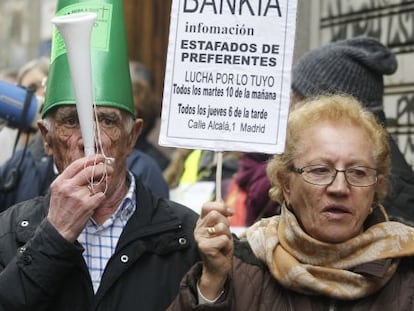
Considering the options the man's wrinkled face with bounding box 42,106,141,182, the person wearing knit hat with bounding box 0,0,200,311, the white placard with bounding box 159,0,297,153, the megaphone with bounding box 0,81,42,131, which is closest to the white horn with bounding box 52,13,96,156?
the person wearing knit hat with bounding box 0,0,200,311

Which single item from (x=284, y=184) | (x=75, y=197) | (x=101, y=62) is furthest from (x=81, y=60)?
(x=284, y=184)

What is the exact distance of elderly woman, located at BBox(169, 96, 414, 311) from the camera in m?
3.34

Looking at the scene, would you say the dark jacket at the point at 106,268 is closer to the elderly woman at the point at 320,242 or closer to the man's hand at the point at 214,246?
the elderly woman at the point at 320,242

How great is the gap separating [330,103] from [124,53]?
78 cm

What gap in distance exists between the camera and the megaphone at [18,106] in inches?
206

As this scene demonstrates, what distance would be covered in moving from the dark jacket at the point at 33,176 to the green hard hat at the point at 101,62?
132 cm

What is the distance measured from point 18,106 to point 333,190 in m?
2.33

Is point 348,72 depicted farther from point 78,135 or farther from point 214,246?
point 214,246

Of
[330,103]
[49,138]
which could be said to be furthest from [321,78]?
[49,138]

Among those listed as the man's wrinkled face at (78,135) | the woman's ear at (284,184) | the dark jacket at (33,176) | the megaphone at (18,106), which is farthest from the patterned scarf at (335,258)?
the megaphone at (18,106)

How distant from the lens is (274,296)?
136 inches

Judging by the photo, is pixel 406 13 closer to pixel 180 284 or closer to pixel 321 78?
pixel 321 78

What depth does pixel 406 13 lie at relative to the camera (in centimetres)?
648

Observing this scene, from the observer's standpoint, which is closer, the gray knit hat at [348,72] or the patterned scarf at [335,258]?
the patterned scarf at [335,258]
